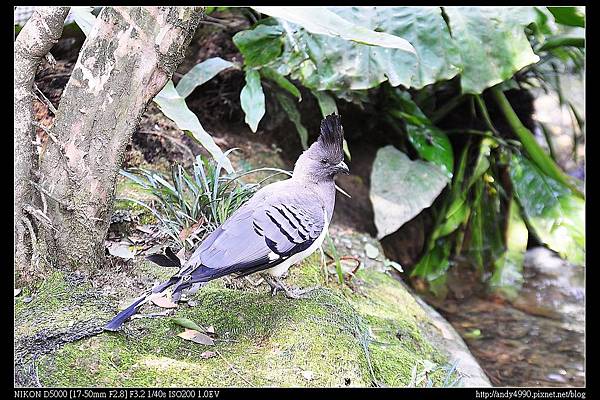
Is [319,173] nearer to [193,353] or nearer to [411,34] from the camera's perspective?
[193,353]

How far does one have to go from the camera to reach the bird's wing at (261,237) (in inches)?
75.5

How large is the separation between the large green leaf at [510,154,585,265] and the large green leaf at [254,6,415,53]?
7.58 feet

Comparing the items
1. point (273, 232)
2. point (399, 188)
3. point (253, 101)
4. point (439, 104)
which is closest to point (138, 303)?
point (273, 232)

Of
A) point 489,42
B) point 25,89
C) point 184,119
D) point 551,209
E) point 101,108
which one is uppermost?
point 25,89

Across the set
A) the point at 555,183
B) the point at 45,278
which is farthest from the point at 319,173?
the point at 555,183

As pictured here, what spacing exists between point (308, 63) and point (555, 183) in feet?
6.19

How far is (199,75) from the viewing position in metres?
3.32

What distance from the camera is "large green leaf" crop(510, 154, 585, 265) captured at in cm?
374

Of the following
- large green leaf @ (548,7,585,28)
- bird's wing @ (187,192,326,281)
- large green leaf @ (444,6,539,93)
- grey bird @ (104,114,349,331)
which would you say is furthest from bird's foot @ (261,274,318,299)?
large green leaf @ (548,7,585,28)

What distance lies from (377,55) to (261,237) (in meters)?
1.60

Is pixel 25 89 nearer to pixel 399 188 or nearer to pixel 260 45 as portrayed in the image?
pixel 260 45

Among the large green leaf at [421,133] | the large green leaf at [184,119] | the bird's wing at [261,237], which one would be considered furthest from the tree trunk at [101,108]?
the large green leaf at [421,133]

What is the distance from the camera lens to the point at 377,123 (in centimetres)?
427

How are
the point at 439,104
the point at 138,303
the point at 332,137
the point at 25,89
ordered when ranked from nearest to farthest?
1. the point at 138,303
2. the point at 25,89
3. the point at 332,137
4. the point at 439,104
